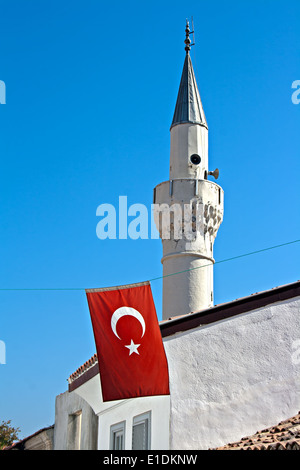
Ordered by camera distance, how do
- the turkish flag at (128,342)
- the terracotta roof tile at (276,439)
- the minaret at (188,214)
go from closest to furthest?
the terracotta roof tile at (276,439) < the turkish flag at (128,342) < the minaret at (188,214)

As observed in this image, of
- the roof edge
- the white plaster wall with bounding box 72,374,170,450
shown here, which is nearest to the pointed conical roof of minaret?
the white plaster wall with bounding box 72,374,170,450

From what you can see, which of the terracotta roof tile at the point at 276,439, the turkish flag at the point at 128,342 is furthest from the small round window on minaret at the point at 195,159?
the terracotta roof tile at the point at 276,439

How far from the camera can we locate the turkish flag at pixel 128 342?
15.0 metres

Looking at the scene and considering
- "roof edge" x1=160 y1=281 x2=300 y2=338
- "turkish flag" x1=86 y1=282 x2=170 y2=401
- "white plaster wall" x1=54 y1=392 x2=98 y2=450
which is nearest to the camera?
"turkish flag" x1=86 y1=282 x2=170 y2=401

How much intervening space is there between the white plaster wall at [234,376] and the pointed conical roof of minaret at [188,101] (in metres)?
20.9

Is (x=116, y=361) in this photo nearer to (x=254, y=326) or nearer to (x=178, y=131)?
(x=254, y=326)

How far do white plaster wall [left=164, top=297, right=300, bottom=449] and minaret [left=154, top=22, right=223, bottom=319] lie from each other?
51.7 ft

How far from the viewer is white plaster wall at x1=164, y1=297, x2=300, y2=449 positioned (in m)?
15.2

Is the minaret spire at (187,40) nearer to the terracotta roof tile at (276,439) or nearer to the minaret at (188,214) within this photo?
the minaret at (188,214)

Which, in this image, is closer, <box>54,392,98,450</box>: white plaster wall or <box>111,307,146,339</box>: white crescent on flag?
<box>111,307,146,339</box>: white crescent on flag

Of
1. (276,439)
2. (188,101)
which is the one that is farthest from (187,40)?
(276,439)

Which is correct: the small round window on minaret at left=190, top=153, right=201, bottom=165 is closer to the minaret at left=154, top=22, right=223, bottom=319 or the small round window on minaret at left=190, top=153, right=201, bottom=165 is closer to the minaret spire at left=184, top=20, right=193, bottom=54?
the minaret at left=154, top=22, right=223, bottom=319

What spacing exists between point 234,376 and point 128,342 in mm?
2170
